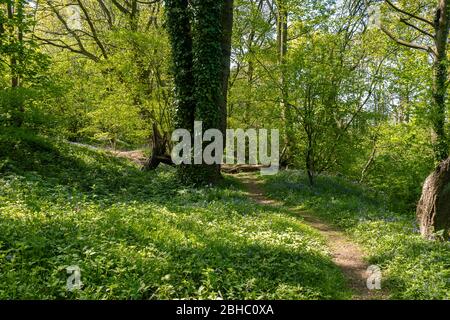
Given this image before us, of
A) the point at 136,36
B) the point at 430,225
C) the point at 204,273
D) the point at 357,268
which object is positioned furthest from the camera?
the point at 136,36

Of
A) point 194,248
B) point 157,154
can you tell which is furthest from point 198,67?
point 194,248

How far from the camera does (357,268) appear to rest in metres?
8.17

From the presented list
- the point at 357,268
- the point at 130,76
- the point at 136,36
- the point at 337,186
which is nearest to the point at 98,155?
the point at 130,76

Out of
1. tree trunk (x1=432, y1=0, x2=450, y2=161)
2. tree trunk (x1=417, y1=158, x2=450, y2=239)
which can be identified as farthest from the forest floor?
tree trunk (x1=432, y1=0, x2=450, y2=161)

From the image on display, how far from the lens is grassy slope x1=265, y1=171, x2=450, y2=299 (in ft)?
21.7

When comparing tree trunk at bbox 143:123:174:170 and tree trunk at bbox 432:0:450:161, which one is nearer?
tree trunk at bbox 432:0:450:161

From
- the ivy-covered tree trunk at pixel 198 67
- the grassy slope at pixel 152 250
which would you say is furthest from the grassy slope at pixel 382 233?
the ivy-covered tree trunk at pixel 198 67

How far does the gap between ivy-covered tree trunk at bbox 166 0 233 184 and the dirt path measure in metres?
4.56

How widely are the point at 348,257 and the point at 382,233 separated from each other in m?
1.77

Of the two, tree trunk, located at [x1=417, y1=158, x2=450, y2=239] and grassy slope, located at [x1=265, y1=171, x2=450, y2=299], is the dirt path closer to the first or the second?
grassy slope, located at [x1=265, y1=171, x2=450, y2=299]

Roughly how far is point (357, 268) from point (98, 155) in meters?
15.0

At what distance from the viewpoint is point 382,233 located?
33.0 ft

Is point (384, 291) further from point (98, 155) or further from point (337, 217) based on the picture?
point (98, 155)

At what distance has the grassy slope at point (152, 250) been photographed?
5.36 m
